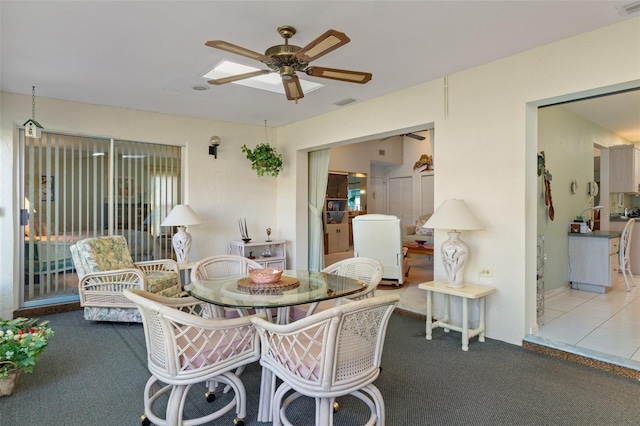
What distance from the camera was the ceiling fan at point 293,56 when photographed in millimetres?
2008

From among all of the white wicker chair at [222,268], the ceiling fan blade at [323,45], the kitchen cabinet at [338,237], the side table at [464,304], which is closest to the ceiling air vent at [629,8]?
the ceiling fan blade at [323,45]

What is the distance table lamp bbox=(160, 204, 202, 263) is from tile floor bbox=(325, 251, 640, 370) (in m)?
2.72

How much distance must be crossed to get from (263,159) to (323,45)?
3.38 metres

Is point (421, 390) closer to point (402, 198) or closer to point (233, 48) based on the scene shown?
point (233, 48)

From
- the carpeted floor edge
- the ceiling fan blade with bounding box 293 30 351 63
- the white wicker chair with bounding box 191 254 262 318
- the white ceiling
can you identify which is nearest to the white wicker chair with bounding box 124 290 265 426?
the white wicker chair with bounding box 191 254 262 318

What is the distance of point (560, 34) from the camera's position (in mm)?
2736

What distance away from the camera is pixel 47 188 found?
430cm

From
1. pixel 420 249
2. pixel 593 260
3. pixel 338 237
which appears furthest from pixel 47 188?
pixel 593 260

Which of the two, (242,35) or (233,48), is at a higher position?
(242,35)

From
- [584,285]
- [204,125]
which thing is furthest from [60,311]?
[584,285]

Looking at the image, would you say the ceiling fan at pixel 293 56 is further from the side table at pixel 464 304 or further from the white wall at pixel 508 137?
the side table at pixel 464 304

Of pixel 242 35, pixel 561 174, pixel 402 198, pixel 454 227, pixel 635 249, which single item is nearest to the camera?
pixel 242 35

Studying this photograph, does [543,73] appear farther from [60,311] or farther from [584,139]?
[60,311]

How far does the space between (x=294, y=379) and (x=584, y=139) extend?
5.61 metres
